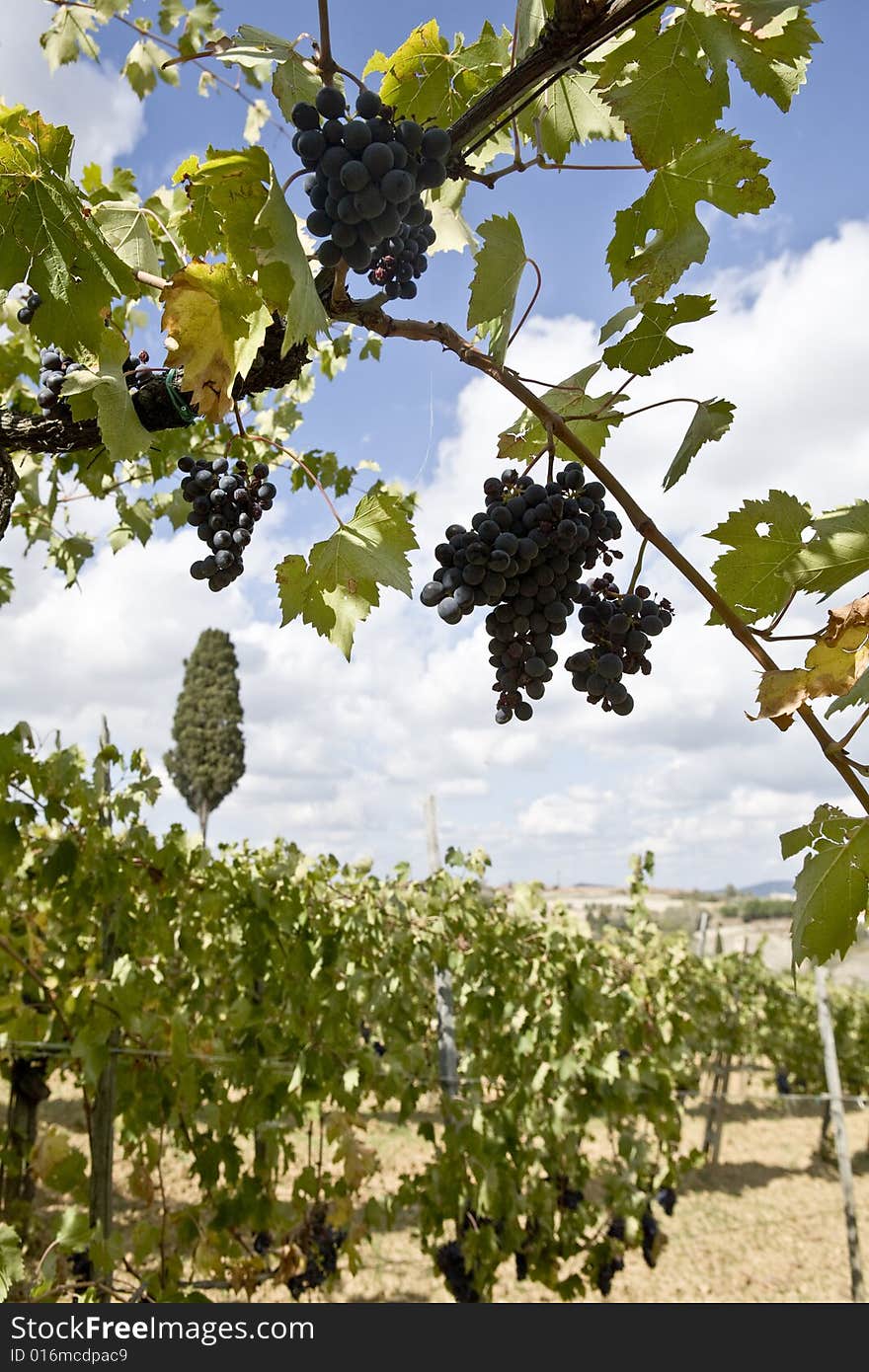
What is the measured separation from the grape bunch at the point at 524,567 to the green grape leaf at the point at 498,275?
0.73ft

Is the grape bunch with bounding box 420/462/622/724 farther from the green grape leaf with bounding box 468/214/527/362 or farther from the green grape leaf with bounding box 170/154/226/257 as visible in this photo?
the green grape leaf with bounding box 170/154/226/257

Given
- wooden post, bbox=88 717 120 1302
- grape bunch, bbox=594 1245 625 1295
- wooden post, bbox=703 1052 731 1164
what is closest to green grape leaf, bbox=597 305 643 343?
wooden post, bbox=88 717 120 1302

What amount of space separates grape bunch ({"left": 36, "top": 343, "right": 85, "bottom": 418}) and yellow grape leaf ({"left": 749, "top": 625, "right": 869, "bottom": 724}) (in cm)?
112

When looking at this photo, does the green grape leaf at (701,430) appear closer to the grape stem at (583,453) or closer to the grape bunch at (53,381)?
the grape stem at (583,453)

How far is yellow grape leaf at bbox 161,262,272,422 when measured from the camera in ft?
3.54

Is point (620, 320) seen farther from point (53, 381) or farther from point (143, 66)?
point (143, 66)

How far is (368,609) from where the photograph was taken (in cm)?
128

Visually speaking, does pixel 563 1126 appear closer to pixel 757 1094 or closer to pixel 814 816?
pixel 814 816

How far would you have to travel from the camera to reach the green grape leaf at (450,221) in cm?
158

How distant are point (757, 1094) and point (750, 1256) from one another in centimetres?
990

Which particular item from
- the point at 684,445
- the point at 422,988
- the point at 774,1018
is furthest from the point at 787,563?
the point at 774,1018

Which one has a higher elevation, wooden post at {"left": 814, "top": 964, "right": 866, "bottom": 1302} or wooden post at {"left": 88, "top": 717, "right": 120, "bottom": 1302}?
wooden post at {"left": 88, "top": 717, "right": 120, "bottom": 1302}

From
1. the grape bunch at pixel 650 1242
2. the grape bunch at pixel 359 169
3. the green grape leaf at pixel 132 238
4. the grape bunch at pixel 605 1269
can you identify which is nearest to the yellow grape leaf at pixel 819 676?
the grape bunch at pixel 359 169

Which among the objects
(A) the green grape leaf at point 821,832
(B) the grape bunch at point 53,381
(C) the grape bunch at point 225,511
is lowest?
(A) the green grape leaf at point 821,832
